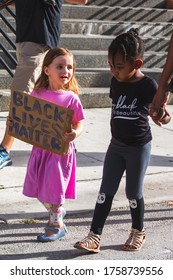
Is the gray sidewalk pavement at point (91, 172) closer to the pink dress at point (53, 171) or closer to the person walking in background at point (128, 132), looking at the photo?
the pink dress at point (53, 171)

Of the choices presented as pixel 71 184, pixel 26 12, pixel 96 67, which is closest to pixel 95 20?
pixel 96 67

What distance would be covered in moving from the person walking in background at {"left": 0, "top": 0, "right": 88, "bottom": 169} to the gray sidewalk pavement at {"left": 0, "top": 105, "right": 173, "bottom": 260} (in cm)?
61

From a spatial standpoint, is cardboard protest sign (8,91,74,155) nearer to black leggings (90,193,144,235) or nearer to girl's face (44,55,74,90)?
girl's face (44,55,74,90)

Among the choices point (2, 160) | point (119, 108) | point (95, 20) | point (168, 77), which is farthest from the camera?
point (95, 20)

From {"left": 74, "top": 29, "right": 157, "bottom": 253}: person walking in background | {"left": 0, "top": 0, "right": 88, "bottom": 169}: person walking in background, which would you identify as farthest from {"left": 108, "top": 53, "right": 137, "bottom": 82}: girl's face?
{"left": 0, "top": 0, "right": 88, "bottom": 169}: person walking in background

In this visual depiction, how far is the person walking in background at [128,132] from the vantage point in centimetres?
455

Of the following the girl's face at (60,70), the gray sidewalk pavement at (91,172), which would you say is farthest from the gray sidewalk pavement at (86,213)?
the girl's face at (60,70)

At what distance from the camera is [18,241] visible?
4.90 metres

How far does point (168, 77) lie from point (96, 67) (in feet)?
22.3

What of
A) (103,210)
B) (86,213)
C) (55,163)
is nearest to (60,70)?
(55,163)

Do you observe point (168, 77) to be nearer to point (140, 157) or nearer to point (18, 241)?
point (140, 157)

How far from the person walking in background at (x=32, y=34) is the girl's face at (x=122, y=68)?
82.7 inches

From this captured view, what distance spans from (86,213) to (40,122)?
100cm

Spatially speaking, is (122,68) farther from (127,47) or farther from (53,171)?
(53,171)
